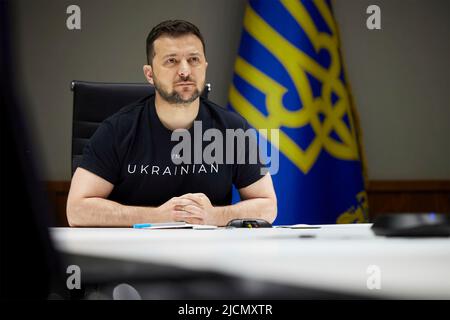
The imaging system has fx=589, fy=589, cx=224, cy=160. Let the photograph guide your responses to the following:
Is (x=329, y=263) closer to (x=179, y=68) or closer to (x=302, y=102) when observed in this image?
(x=179, y=68)

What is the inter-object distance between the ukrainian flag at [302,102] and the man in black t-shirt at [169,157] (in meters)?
0.53

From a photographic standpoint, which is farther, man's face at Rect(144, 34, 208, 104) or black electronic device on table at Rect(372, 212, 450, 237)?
man's face at Rect(144, 34, 208, 104)

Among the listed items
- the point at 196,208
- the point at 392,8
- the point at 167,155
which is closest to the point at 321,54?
the point at 392,8

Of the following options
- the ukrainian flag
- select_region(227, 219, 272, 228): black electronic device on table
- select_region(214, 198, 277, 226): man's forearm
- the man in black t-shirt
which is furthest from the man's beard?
select_region(227, 219, 272, 228): black electronic device on table

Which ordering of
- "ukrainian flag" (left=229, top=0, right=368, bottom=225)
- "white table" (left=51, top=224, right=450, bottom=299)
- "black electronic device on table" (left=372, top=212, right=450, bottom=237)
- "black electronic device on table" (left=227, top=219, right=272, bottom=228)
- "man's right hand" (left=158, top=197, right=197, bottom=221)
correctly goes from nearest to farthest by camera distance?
"white table" (left=51, top=224, right=450, bottom=299)
"black electronic device on table" (left=372, top=212, right=450, bottom=237)
"black electronic device on table" (left=227, top=219, right=272, bottom=228)
"man's right hand" (left=158, top=197, right=197, bottom=221)
"ukrainian flag" (left=229, top=0, right=368, bottom=225)

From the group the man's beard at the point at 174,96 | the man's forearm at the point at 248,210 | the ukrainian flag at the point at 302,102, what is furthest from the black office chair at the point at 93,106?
the ukrainian flag at the point at 302,102

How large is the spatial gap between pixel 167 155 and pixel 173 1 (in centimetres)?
108

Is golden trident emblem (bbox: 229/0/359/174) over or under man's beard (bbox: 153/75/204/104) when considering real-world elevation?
over

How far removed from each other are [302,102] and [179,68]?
27.0 inches

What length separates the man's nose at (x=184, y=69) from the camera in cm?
149

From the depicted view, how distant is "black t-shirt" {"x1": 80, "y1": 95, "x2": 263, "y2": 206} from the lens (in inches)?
53.6

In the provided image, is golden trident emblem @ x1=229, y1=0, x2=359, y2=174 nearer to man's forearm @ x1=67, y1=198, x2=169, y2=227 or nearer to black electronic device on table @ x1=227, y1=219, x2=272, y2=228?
man's forearm @ x1=67, y1=198, x2=169, y2=227

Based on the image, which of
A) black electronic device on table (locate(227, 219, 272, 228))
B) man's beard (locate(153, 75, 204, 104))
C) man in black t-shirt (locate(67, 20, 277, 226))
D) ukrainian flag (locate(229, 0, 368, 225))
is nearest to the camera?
black electronic device on table (locate(227, 219, 272, 228))
